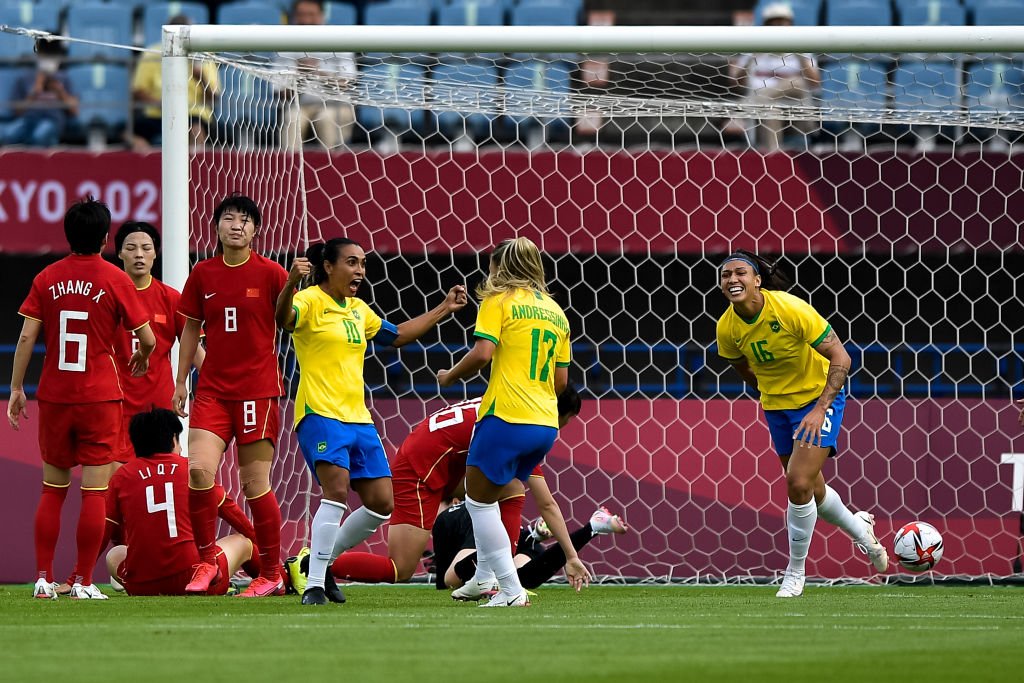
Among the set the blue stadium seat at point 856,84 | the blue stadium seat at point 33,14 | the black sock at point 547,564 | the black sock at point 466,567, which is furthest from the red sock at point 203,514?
the blue stadium seat at point 33,14

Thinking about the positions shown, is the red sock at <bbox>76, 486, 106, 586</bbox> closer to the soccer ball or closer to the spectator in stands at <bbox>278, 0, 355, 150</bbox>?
the spectator in stands at <bbox>278, 0, 355, 150</bbox>

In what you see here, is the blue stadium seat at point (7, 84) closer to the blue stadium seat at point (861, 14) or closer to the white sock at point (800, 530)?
the blue stadium seat at point (861, 14)

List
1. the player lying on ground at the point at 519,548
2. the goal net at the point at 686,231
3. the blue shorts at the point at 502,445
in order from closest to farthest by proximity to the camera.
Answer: the blue shorts at the point at 502,445 → the player lying on ground at the point at 519,548 → the goal net at the point at 686,231

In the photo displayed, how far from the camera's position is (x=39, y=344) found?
12320 millimetres

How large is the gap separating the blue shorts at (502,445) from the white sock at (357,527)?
837 mm

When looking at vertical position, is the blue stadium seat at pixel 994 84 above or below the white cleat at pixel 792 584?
above

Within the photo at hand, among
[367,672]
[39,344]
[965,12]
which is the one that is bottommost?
[39,344]

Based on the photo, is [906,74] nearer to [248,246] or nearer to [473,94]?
[473,94]

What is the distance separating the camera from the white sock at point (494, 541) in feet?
21.4

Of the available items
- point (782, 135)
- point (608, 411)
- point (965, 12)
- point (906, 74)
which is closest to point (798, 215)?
point (782, 135)

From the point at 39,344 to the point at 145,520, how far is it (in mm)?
5195

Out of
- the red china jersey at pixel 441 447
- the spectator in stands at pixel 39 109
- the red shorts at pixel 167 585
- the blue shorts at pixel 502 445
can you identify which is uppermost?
the spectator in stands at pixel 39 109

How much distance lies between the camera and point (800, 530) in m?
8.04

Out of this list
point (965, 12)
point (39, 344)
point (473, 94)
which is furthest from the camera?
point (965, 12)
